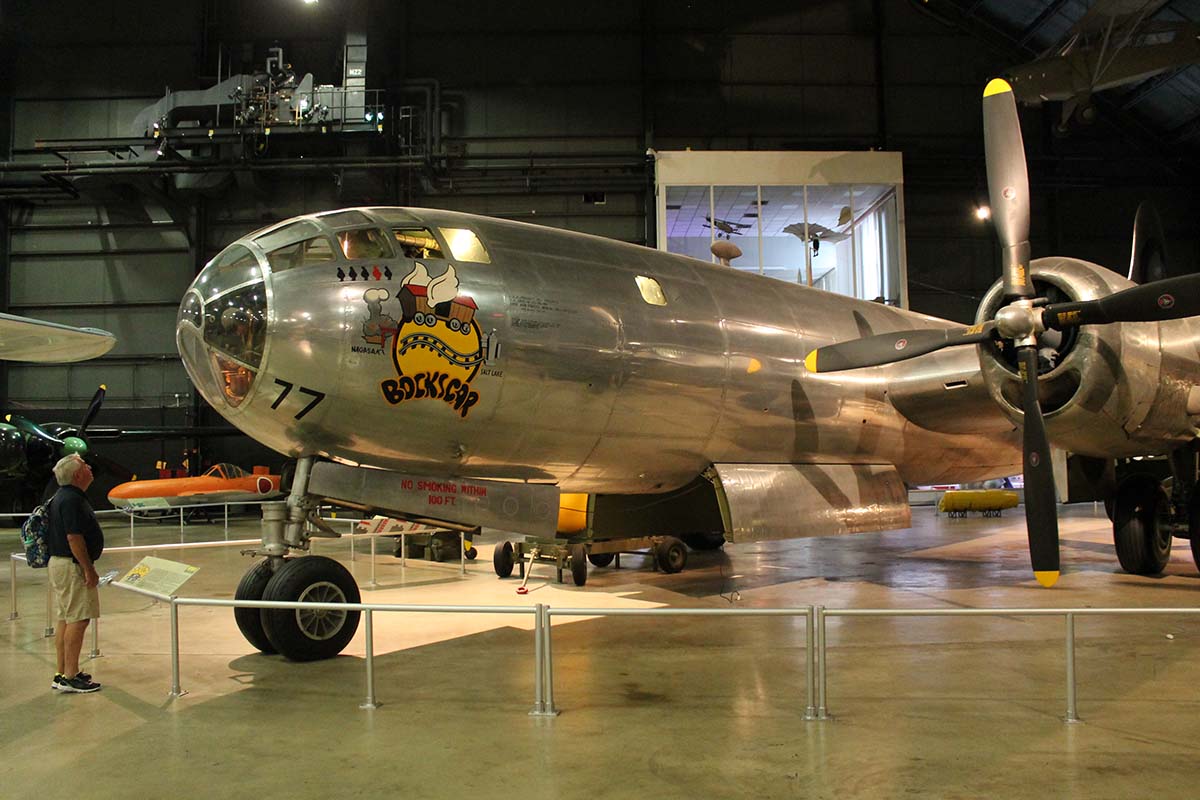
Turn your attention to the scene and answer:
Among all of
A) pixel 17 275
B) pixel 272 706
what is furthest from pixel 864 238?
pixel 17 275

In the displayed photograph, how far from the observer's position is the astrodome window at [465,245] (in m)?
7.96

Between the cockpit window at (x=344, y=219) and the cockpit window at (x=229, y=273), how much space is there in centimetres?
74

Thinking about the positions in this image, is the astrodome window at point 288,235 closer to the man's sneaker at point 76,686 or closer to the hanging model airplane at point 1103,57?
the man's sneaker at point 76,686

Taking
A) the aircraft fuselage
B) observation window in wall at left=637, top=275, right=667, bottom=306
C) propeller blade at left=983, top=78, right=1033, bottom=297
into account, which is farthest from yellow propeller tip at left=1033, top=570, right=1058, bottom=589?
observation window in wall at left=637, top=275, right=667, bottom=306

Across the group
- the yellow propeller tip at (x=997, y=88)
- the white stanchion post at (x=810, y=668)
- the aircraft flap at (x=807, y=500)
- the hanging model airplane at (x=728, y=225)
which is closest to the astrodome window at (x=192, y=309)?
the white stanchion post at (x=810, y=668)

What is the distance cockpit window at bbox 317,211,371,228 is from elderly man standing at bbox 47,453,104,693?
2.75 metres

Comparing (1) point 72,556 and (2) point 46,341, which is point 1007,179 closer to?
(1) point 72,556

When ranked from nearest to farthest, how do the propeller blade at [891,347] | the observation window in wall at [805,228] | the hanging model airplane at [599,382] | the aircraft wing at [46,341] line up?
the hanging model airplane at [599,382] → the propeller blade at [891,347] → the aircraft wing at [46,341] → the observation window in wall at [805,228]

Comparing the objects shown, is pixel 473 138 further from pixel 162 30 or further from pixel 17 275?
pixel 17 275

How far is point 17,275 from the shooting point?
2909cm

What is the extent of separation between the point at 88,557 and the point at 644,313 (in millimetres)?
5285

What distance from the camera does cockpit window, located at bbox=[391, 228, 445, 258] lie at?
25.3 feet

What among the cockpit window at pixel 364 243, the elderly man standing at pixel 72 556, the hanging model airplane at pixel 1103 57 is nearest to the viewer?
the elderly man standing at pixel 72 556

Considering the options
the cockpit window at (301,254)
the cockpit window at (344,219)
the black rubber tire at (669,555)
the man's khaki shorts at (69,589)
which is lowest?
the black rubber tire at (669,555)
